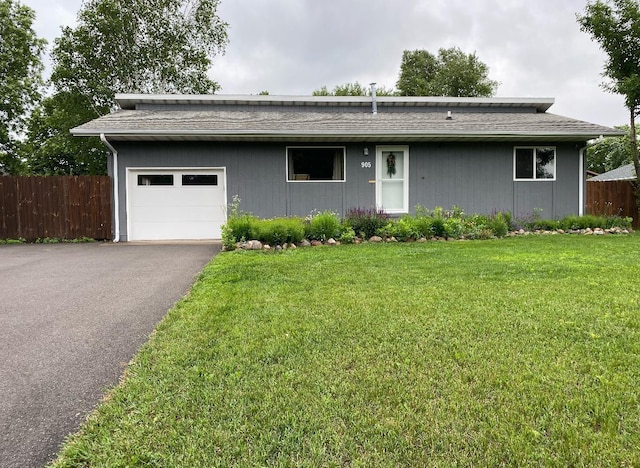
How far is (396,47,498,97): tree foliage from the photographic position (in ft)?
99.7

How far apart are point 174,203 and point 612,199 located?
13.0 metres

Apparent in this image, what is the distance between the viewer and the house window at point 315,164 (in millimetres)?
10305

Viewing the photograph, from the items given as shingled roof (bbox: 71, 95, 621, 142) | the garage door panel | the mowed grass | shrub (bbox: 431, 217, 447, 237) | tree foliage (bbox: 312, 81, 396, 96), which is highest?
tree foliage (bbox: 312, 81, 396, 96)

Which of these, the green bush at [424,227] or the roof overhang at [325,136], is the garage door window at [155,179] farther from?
the green bush at [424,227]

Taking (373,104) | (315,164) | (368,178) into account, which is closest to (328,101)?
(373,104)

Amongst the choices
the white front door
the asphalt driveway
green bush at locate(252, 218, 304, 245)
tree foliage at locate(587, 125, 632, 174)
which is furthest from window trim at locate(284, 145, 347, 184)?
tree foliage at locate(587, 125, 632, 174)

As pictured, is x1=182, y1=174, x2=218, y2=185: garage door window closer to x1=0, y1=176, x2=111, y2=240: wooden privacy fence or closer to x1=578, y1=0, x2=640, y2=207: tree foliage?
x1=0, y1=176, x2=111, y2=240: wooden privacy fence

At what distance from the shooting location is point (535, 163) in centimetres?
1069

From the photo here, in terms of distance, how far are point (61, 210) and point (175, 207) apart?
2943 millimetres

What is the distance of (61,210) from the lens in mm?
10094

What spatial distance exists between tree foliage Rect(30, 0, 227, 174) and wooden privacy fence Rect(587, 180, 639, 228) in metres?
17.9

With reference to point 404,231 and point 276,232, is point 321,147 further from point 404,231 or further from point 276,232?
point 276,232

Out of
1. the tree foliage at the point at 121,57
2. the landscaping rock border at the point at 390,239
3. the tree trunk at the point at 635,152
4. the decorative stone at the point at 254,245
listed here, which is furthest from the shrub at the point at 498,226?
the tree foliage at the point at 121,57

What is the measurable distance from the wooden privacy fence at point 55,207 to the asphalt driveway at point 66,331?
3088mm
